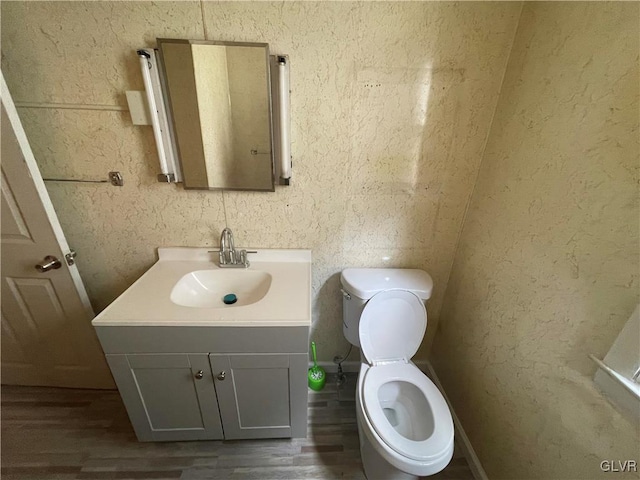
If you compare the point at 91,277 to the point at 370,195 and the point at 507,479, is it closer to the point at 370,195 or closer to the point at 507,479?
the point at 370,195

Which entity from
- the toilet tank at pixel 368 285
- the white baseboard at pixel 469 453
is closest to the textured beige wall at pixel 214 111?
the toilet tank at pixel 368 285

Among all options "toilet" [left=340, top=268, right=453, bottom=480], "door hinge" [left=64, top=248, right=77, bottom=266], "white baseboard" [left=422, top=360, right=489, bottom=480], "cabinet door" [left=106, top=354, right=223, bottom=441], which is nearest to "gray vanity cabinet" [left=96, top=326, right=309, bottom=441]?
"cabinet door" [left=106, top=354, right=223, bottom=441]

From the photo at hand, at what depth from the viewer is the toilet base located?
1019 mm

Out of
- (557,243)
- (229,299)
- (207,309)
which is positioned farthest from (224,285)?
(557,243)

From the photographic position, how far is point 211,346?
3.15 feet

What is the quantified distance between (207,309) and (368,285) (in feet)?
2.35

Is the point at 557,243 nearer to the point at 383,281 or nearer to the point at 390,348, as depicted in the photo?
the point at 383,281

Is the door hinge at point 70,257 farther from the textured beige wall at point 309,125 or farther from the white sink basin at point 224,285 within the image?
the white sink basin at point 224,285

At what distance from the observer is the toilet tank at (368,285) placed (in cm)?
118

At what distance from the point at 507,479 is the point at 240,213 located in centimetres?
160

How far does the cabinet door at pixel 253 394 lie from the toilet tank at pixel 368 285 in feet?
1.29

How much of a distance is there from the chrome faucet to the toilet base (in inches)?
38.6

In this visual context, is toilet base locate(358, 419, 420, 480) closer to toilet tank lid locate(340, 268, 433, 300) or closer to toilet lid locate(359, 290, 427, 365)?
toilet lid locate(359, 290, 427, 365)

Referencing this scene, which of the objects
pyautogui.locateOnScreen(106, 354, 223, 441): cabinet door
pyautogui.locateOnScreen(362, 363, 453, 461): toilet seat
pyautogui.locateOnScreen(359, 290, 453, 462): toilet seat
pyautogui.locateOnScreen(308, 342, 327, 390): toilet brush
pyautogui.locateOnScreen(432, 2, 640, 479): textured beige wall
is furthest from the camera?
pyautogui.locateOnScreen(308, 342, 327, 390): toilet brush
